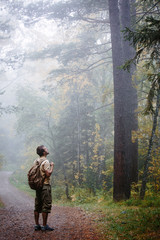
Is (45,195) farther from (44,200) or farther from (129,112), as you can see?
(129,112)

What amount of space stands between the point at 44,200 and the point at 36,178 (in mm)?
517

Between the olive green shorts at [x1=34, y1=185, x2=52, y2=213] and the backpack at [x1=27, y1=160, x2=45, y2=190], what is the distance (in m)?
0.13

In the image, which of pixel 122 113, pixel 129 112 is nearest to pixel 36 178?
pixel 122 113

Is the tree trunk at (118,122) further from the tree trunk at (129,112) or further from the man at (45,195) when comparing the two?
the man at (45,195)

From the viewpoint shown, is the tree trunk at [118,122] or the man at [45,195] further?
the tree trunk at [118,122]

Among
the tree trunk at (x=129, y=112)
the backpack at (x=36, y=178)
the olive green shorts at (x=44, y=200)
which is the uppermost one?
the tree trunk at (x=129, y=112)

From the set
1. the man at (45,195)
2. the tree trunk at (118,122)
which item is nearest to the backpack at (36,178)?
the man at (45,195)

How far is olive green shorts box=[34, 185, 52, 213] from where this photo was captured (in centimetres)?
448

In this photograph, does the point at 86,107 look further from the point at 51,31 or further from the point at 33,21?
the point at 51,31

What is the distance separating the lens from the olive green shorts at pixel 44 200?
14.7ft

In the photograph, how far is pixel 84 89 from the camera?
16.1 metres

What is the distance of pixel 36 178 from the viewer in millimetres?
4598

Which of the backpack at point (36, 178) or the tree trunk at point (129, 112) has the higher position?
the tree trunk at point (129, 112)

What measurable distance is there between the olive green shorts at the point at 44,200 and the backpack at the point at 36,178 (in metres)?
0.13
